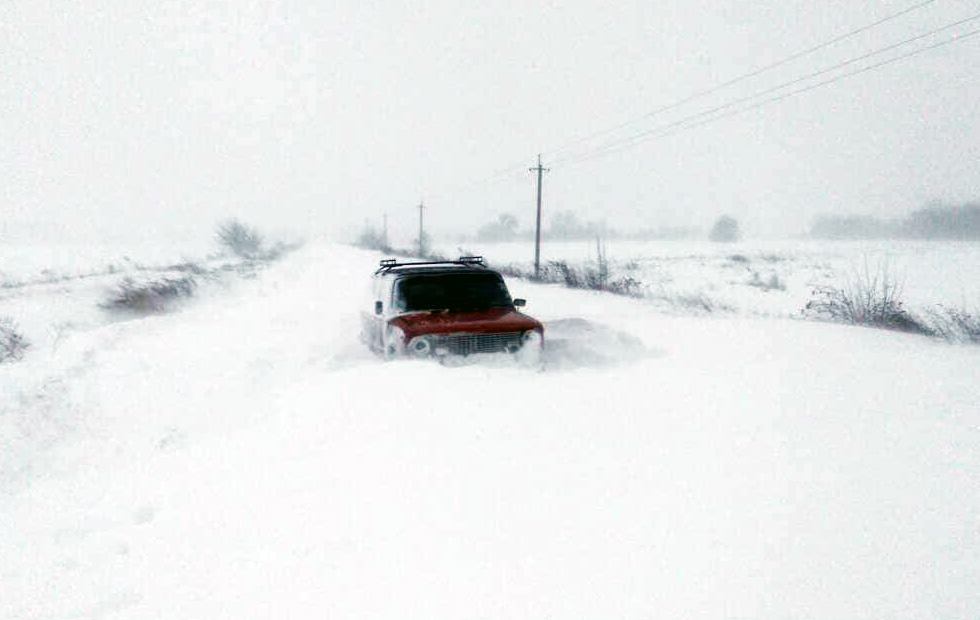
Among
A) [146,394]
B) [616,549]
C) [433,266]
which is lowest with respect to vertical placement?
[146,394]

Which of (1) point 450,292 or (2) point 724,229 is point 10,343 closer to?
(1) point 450,292

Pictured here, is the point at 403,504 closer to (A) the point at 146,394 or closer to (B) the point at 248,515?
(B) the point at 248,515

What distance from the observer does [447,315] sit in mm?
8516

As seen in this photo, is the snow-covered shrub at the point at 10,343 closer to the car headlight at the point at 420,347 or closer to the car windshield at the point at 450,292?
the car windshield at the point at 450,292

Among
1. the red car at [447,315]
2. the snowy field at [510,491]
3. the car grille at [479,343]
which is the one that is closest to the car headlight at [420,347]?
the red car at [447,315]

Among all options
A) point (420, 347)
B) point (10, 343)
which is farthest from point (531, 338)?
point (10, 343)

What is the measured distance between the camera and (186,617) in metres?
3.18

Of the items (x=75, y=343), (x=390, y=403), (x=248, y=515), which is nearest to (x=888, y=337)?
(x=390, y=403)

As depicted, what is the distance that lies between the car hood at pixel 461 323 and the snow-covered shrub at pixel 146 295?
15275 millimetres

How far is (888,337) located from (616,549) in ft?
27.0

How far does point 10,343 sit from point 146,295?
9.06m

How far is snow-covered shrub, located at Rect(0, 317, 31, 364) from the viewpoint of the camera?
38.1ft

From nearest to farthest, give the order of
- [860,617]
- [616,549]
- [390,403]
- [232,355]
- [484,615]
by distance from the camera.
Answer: [860,617] → [484,615] → [616,549] → [390,403] → [232,355]

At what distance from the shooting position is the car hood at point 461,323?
311 inches
